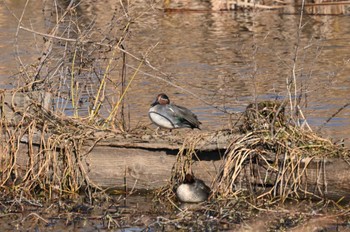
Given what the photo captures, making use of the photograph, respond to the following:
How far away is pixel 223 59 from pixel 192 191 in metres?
10.5

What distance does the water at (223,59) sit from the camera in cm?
1245

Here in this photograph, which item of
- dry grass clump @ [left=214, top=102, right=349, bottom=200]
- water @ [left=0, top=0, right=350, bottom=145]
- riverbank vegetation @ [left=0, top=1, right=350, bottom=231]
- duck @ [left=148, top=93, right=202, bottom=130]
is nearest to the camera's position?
riverbank vegetation @ [left=0, top=1, right=350, bottom=231]

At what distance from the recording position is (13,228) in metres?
7.64

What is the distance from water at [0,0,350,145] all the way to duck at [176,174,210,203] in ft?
3.05

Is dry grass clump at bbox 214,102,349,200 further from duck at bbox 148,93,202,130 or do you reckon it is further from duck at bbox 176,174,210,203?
duck at bbox 148,93,202,130

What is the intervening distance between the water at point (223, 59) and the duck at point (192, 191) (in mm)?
931

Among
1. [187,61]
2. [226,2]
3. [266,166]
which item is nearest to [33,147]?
[266,166]

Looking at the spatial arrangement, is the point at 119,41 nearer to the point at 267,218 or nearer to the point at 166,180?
the point at 166,180

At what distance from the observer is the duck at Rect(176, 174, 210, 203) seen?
8227 millimetres

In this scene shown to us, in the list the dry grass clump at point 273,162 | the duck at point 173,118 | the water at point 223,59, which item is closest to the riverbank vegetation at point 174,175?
the dry grass clump at point 273,162

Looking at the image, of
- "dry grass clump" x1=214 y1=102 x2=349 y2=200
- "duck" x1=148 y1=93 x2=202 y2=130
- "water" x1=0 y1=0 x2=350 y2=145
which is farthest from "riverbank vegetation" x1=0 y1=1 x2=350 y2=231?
"water" x1=0 y1=0 x2=350 y2=145

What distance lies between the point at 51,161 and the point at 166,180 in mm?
1143

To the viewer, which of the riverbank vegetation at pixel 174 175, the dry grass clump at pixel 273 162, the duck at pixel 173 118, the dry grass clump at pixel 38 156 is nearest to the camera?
the riverbank vegetation at pixel 174 175

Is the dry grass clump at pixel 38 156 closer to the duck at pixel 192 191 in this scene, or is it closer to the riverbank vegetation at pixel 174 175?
the riverbank vegetation at pixel 174 175
